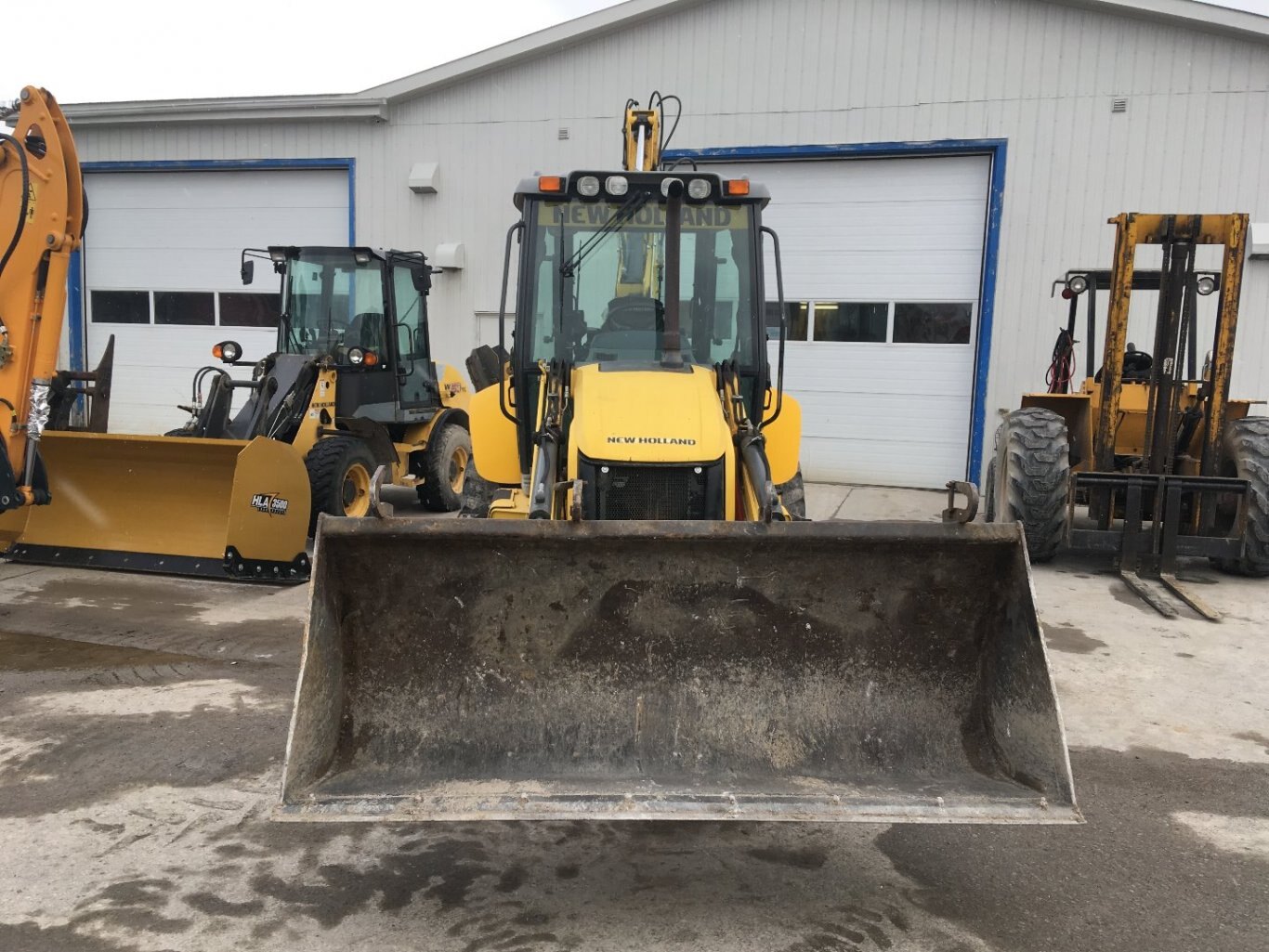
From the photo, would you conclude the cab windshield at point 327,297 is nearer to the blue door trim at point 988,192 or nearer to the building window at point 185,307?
the blue door trim at point 988,192

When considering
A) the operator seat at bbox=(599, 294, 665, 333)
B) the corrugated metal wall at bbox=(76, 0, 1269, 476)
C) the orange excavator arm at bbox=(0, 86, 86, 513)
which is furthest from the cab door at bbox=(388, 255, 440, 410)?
the operator seat at bbox=(599, 294, 665, 333)

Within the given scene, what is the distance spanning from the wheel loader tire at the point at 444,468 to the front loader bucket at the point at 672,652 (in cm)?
616

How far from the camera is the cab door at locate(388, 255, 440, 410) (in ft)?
29.7

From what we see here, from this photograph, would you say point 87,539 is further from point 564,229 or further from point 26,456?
point 564,229

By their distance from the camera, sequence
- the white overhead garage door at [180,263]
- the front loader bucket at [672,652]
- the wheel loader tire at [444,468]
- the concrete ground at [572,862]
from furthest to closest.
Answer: the white overhead garage door at [180,263] < the wheel loader tire at [444,468] < the front loader bucket at [672,652] < the concrete ground at [572,862]

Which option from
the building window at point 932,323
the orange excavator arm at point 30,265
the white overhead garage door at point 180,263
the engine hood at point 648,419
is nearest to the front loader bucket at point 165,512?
the orange excavator arm at point 30,265

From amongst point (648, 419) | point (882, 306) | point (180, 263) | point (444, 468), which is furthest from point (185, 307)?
point (648, 419)

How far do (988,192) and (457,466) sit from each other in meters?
6.95

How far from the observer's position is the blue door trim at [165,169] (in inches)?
521

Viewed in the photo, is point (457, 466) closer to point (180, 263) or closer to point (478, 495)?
point (478, 495)

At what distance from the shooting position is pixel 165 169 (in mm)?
13922

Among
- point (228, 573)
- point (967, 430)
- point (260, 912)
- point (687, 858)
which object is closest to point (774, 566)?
point (687, 858)

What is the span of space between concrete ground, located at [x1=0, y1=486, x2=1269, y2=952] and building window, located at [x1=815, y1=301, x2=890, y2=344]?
298 inches

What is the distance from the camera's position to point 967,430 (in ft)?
38.3
